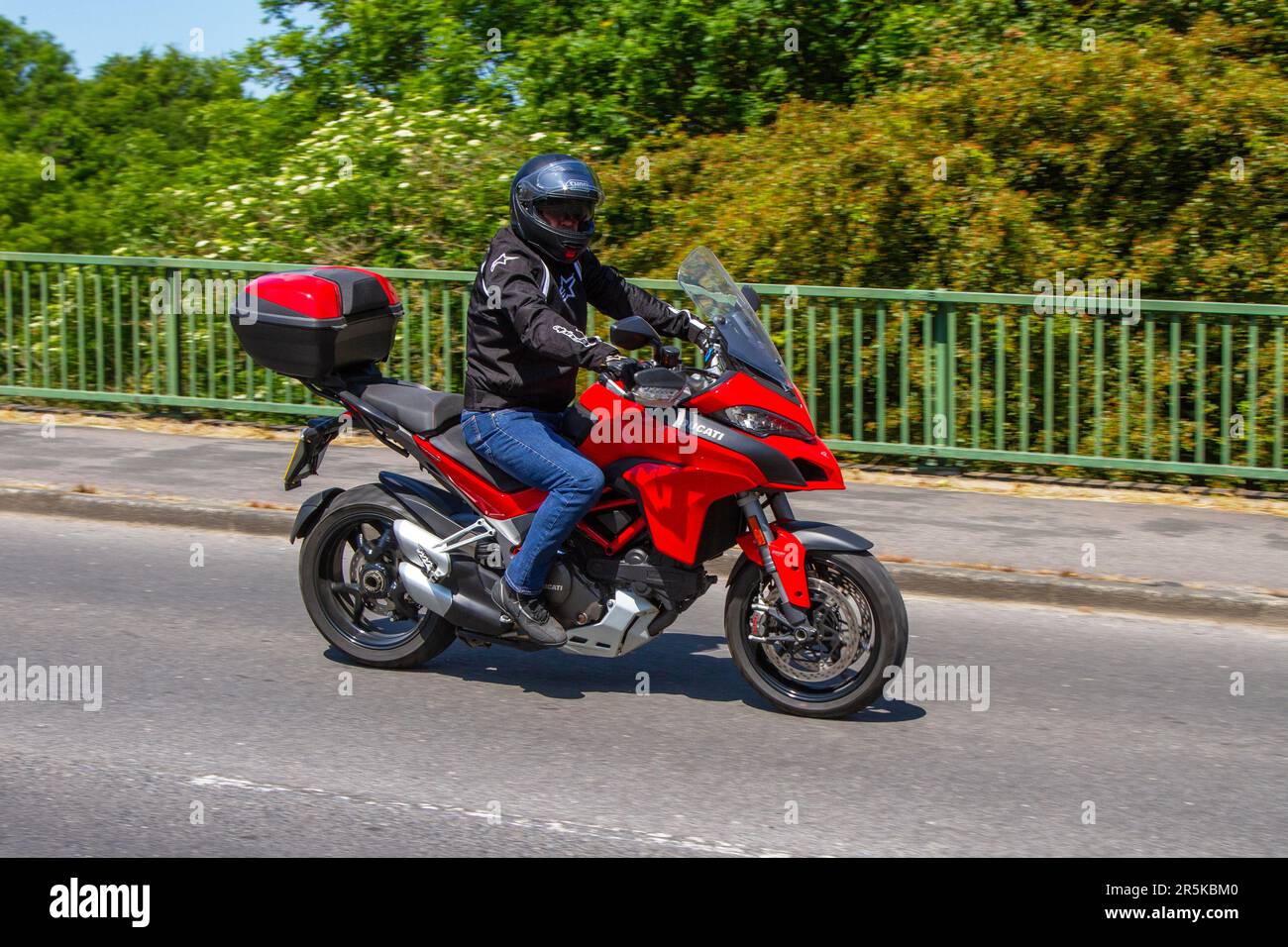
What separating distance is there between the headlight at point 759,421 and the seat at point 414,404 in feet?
4.11

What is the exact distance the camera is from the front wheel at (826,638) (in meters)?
5.51

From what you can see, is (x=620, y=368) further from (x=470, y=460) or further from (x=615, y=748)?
(x=615, y=748)

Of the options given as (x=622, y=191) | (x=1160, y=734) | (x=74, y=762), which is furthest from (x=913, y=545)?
(x=622, y=191)

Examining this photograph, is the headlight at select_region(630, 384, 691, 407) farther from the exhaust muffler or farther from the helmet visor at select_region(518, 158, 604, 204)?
the exhaust muffler

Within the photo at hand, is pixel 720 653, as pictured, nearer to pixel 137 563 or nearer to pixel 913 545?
pixel 913 545

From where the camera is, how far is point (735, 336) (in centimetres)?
568

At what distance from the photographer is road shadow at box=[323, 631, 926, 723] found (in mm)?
6098

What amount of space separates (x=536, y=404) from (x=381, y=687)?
1.30 metres

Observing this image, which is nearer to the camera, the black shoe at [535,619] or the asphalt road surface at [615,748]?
the asphalt road surface at [615,748]

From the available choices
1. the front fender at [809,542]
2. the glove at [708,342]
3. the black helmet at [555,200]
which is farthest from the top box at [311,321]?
the front fender at [809,542]

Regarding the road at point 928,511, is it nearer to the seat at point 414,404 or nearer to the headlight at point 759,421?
the headlight at point 759,421

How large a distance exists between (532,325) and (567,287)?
1.47ft

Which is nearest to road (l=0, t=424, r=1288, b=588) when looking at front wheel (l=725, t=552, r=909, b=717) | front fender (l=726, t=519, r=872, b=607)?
front wheel (l=725, t=552, r=909, b=717)

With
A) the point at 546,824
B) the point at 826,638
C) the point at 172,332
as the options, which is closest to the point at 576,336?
the point at 826,638
